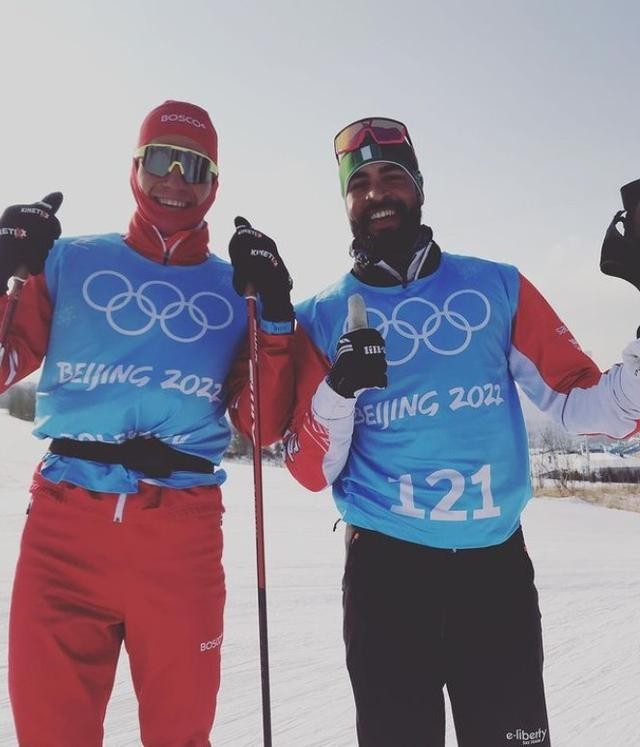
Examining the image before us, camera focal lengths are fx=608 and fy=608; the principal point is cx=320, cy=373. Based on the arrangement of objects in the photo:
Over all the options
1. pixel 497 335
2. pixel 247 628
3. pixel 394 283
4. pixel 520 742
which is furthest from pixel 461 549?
pixel 247 628

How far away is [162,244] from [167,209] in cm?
14

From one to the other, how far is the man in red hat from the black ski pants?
0.48m

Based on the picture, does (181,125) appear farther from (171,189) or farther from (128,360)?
(128,360)

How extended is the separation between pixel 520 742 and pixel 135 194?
2.27m

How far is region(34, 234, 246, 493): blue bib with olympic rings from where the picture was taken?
195cm

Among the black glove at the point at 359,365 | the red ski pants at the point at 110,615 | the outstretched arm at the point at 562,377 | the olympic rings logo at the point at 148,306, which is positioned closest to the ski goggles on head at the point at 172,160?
the olympic rings logo at the point at 148,306

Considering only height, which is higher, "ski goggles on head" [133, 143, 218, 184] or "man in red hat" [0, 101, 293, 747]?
"ski goggles on head" [133, 143, 218, 184]

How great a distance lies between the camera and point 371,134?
2465 mm

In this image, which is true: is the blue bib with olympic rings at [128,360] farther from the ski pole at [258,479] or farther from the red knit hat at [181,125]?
the red knit hat at [181,125]

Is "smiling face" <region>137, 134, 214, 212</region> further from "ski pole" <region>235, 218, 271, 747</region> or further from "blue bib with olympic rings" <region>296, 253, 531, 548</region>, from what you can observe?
"blue bib with olympic rings" <region>296, 253, 531, 548</region>

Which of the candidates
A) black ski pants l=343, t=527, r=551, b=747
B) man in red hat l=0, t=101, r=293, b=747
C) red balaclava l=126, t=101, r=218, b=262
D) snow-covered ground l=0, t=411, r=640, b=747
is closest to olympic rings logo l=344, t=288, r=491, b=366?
man in red hat l=0, t=101, r=293, b=747

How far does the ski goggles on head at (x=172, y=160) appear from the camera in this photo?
2.29 metres

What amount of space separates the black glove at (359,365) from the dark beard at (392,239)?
49 cm

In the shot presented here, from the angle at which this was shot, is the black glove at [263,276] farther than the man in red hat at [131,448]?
Yes
